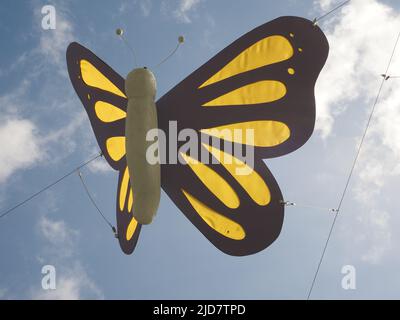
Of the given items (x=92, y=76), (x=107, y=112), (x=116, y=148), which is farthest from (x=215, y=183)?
(x=92, y=76)

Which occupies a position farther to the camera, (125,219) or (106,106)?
(125,219)

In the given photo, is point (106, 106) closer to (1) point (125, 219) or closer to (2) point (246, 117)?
(1) point (125, 219)

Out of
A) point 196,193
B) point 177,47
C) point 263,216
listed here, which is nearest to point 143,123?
point 177,47

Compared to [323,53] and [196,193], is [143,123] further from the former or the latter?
[323,53]

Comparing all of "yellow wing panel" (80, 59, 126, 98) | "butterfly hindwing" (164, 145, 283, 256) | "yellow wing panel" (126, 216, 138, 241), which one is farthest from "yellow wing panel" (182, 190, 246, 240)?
"yellow wing panel" (80, 59, 126, 98)

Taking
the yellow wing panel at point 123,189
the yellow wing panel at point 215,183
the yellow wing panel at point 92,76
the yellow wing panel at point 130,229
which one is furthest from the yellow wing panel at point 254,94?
the yellow wing panel at point 130,229

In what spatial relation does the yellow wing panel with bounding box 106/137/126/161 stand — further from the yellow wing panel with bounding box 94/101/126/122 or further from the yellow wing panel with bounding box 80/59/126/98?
the yellow wing panel with bounding box 80/59/126/98
